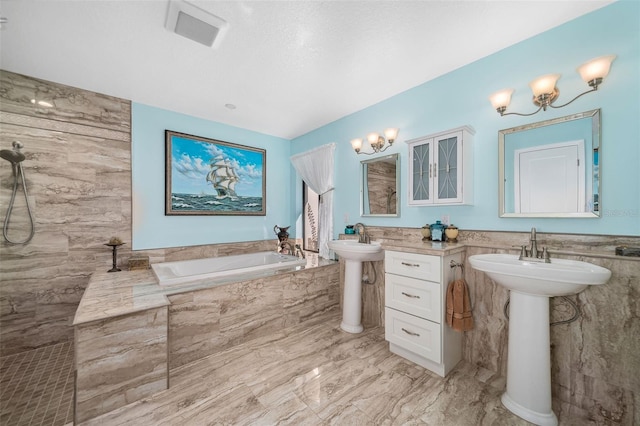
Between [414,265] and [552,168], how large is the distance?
1.11m

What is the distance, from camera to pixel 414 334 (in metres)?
1.88

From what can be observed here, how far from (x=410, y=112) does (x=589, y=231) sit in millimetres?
1626

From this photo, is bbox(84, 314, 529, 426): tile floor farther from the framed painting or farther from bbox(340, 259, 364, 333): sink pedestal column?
the framed painting

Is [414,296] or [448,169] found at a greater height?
[448,169]

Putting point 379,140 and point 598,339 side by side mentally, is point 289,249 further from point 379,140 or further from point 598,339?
point 598,339

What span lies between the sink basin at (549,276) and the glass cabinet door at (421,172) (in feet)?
2.79

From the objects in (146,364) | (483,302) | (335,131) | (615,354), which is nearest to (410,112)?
(335,131)

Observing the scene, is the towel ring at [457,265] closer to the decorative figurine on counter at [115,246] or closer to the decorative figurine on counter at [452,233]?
the decorative figurine on counter at [452,233]

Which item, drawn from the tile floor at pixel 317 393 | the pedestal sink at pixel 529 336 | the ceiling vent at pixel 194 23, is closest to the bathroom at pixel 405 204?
the pedestal sink at pixel 529 336

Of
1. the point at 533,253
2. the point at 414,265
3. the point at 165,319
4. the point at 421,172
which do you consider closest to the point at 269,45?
the point at 421,172

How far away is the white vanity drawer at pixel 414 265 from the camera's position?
1746 millimetres

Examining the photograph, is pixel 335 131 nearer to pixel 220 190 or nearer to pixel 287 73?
pixel 287 73

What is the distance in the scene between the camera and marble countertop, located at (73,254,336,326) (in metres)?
1.54

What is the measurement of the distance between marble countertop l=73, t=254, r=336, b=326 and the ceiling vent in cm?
186
